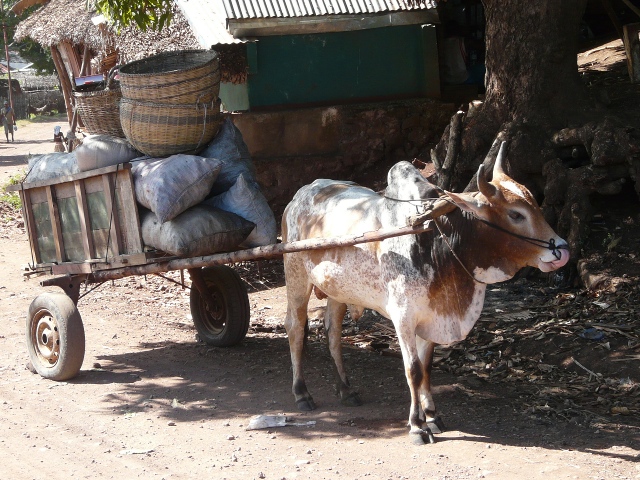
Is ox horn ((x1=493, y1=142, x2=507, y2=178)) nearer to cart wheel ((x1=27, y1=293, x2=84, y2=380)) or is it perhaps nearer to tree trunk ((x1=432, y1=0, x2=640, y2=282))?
tree trunk ((x1=432, y1=0, x2=640, y2=282))

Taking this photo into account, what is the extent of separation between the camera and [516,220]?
4863 millimetres

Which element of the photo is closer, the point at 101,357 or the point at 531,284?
the point at 101,357

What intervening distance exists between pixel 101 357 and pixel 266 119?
15.5 ft

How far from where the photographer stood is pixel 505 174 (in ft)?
16.7

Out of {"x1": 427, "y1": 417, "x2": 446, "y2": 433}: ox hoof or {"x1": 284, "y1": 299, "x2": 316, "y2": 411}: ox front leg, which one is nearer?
{"x1": 427, "y1": 417, "x2": 446, "y2": 433}: ox hoof

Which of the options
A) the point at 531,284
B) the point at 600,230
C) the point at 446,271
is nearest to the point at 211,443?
the point at 446,271

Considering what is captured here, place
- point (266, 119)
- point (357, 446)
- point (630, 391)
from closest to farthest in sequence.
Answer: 1. point (357, 446)
2. point (630, 391)
3. point (266, 119)

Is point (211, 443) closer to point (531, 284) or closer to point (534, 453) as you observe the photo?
point (534, 453)

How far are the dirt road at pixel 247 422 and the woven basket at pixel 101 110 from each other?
1.98 metres

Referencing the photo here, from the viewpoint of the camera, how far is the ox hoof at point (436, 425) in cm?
521

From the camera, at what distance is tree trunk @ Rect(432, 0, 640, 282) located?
26.5 ft

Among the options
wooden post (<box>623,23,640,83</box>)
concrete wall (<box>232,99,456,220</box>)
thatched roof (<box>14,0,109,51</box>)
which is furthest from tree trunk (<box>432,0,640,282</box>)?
thatched roof (<box>14,0,109,51</box>)

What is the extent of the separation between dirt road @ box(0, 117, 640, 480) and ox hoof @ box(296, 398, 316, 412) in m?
0.06

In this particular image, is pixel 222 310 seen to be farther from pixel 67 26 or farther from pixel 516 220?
pixel 67 26
